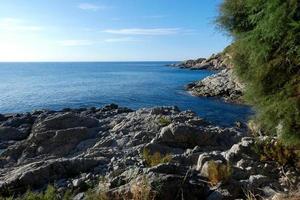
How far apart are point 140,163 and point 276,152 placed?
4644mm

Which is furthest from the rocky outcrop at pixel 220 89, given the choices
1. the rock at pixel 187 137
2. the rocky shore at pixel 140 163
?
the rock at pixel 187 137

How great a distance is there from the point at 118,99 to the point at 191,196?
50865 millimetres

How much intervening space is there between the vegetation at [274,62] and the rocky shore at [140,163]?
1577 mm

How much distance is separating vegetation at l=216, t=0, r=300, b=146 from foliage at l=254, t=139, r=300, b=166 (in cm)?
72

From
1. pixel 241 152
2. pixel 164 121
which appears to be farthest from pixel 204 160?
pixel 164 121

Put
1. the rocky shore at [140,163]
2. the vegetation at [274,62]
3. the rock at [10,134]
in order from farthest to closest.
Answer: the rock at [10,134]
the vegetation at [274,62]
the rocky shore at [140,163]

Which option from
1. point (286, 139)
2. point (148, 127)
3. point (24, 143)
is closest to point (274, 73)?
point (286, 139)

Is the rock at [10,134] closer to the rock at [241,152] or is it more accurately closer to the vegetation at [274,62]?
the rock at [241,152]

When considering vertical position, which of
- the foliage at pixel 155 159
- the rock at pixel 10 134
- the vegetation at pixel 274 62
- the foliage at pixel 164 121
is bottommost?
the rock at pixel 10 134

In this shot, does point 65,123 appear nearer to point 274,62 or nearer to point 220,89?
point 274,62

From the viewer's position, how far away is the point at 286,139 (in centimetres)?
1227

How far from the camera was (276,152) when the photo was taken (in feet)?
46.0

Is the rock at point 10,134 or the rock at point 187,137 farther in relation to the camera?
the rock at point 10,134

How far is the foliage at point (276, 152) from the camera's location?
1352 centimetres
